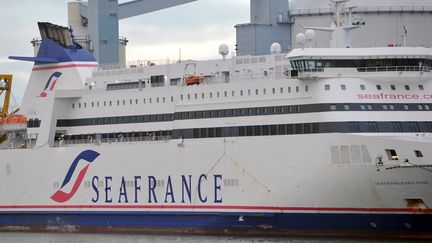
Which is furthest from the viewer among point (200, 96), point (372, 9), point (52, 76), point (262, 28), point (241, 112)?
point (372, 9)

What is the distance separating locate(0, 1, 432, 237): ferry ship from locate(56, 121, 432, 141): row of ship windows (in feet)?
0.15

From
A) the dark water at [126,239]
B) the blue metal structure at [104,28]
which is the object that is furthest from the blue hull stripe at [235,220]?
the blue metal structure at [104,28]

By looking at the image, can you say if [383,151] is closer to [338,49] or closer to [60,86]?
[338,49]

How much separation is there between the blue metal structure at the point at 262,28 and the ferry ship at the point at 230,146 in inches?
526

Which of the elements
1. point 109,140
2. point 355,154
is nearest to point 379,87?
point 355,154

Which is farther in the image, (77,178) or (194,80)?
(77,178)

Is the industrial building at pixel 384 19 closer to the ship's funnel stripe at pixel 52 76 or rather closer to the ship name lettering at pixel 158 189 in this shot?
the ship's funnel stripe at pixel 52 76

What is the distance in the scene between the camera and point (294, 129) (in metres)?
40.2

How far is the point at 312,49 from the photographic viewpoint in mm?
40312

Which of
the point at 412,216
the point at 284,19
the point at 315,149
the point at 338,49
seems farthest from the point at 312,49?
the point at 284,19

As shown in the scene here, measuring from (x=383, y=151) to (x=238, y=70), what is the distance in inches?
317

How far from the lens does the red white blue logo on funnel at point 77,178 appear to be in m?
44.8

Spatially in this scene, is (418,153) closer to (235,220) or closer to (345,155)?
(345,155)

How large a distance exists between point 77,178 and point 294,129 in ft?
31.1
